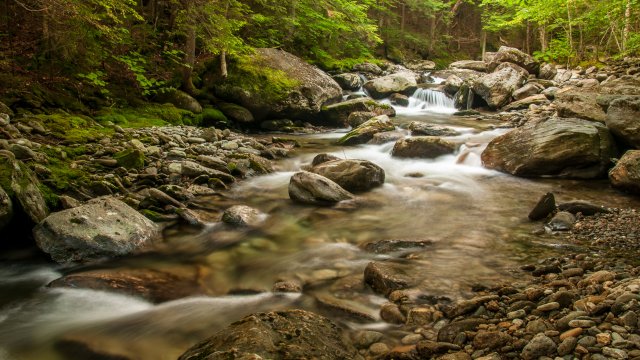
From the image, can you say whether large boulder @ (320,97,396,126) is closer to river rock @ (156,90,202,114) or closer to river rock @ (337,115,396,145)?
river rock @ (337,115,396,145)

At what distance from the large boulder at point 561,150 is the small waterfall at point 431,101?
29.2ft

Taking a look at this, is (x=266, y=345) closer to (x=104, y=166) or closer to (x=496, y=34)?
(x=104, y=166)

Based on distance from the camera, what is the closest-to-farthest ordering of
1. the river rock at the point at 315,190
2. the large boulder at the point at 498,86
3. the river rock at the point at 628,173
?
the river rock at the point at 628,173 < the river rock at the point at 315,190 < the large boulder at the point at 498,86

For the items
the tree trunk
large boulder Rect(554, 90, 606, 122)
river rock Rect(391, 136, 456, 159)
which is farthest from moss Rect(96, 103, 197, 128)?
large boulder Rect(554, 90, 606, 122)

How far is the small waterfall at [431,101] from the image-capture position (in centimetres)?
1706

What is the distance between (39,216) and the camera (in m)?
4.81

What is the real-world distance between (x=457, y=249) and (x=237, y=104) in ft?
28.6

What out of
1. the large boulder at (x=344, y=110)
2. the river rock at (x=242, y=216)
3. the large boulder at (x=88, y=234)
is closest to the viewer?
the large boulder at (x=88, y=234)

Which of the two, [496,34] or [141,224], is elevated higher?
[496,34]

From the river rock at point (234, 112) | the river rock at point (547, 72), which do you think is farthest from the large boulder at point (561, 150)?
the river rock at point (547, 72)

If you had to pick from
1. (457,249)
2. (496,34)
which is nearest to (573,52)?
(496,34)

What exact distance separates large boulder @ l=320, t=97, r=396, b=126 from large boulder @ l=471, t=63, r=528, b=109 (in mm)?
4532

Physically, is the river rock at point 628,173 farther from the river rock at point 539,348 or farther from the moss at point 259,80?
the moss at point 259,80

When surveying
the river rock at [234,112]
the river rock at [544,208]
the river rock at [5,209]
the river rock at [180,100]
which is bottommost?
the river rock at [544,208]
